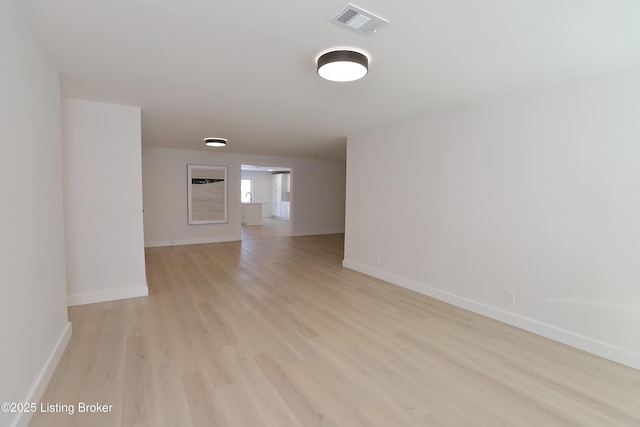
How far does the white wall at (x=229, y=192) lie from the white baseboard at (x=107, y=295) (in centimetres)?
360

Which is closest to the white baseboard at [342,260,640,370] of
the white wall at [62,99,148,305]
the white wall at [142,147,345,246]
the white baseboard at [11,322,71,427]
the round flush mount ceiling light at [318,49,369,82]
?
the round flush mount ceiling light at [318,49,369,82]

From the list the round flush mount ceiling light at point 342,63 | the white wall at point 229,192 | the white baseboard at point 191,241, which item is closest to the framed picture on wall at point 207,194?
the white wall at point 229,192

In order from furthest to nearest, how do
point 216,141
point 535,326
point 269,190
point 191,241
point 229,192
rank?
point 269,190 < point 229,192 < point 191,241 < point 216,141 < point 535,326

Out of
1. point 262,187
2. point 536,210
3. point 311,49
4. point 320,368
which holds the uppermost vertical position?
point 311,49

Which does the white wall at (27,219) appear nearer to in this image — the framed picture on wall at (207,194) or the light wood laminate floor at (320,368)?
the light wood laminate floor at (320,368)

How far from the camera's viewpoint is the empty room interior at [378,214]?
168 cm

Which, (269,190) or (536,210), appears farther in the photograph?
(269,190)

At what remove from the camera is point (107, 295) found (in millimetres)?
3426

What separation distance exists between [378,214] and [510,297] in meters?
2.08

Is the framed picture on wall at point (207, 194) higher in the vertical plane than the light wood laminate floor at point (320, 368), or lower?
higher

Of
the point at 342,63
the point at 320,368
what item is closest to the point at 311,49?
the point at 342,63

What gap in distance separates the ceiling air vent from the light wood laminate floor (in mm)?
2313

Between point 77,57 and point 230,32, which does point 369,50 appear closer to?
point 230,32

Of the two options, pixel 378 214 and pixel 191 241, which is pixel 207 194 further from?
pixel 378 214
